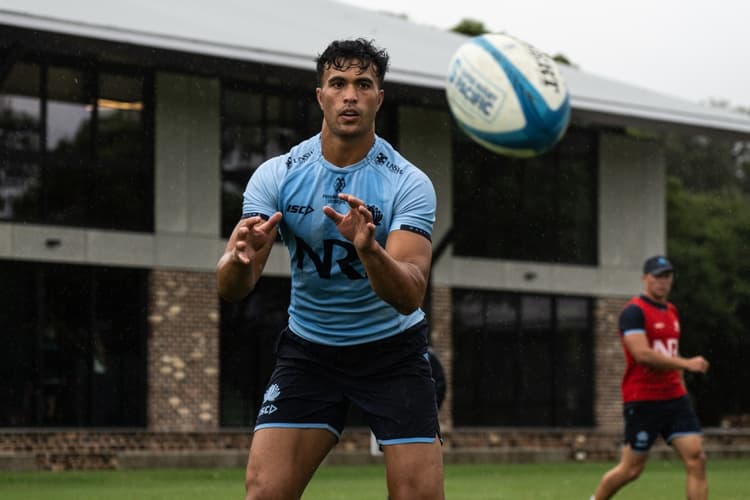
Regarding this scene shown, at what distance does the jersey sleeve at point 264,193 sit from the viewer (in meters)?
6.37

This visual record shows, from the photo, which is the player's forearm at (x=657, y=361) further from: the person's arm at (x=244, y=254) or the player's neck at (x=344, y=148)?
the person's arm at (x=244, y=254)

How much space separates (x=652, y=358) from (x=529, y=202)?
18.1 m

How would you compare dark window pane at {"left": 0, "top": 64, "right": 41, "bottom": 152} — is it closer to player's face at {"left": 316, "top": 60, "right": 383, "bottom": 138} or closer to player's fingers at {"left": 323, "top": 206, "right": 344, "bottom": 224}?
player's face at {"left": 316, "top": 60, "right": 383, "bottom": 138}

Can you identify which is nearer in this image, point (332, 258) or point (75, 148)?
point (332, 258)

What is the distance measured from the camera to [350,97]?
6.34 meters

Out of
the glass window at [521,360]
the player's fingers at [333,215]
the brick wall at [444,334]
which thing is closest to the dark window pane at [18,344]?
the brick wall at [444,334]

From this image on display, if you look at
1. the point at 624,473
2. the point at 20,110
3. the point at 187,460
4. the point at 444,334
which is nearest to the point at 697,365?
the point at 624,473

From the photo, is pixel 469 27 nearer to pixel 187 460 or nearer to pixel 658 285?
pixel 187 460

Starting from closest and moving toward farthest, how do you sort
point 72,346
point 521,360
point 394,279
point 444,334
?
point 394,279
point 72,346
point 444,334
point 521,360

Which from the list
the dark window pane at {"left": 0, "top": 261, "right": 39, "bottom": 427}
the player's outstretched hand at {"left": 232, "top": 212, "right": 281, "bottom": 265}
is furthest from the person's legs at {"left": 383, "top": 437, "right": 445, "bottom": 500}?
the dark window pane at {"left": 0, "top": 261, "right": 39, "bottom": 427}

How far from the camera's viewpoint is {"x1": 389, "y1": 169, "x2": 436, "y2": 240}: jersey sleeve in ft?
20.7

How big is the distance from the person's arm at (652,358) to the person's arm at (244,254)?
6.54m

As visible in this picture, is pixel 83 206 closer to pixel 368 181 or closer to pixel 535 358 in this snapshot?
pixel 535 358

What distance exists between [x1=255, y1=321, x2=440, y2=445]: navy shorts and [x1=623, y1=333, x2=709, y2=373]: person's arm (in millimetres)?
5754
